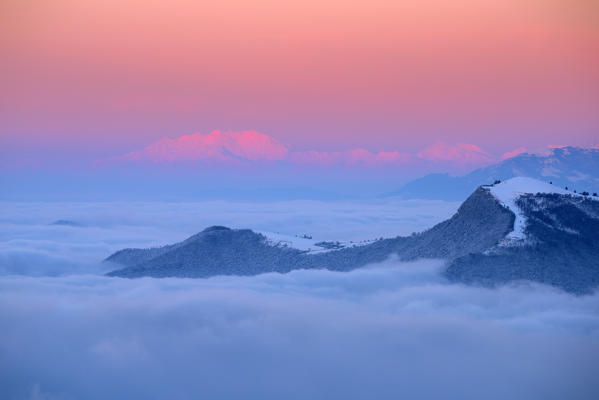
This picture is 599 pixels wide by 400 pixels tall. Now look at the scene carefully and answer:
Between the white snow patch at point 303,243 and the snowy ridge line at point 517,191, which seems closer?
the snowy ridge line at point 517,191

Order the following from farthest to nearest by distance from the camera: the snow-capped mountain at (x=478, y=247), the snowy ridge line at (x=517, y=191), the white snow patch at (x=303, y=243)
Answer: the white snow patch at (x=303, y=243), the snowy ridge line at (x=517, y=191), the snow-capped mountain at (x=478, y=247)

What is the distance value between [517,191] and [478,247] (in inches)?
374

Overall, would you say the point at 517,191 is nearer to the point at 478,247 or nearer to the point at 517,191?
the point at 517,191

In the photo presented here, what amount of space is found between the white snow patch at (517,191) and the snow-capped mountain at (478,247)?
2.8 inches

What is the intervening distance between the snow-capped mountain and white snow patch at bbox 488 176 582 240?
0.07m

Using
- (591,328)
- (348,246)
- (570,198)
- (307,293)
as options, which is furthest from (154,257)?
(591,328)

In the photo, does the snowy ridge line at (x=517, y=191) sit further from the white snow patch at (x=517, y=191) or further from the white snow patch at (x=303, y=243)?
the white snow patch at (x=303, y=243)

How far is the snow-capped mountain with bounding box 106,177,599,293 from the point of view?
52125 mm

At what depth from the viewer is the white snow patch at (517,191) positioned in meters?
58.2

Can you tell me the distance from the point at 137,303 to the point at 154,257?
22080 millimetres

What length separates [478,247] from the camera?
182 ft

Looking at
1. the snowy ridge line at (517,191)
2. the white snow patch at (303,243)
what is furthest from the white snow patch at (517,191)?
the white snow patch at (303,243)

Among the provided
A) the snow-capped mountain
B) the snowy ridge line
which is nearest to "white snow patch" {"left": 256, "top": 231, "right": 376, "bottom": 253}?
the snow-capped mountain

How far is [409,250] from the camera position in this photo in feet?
204
